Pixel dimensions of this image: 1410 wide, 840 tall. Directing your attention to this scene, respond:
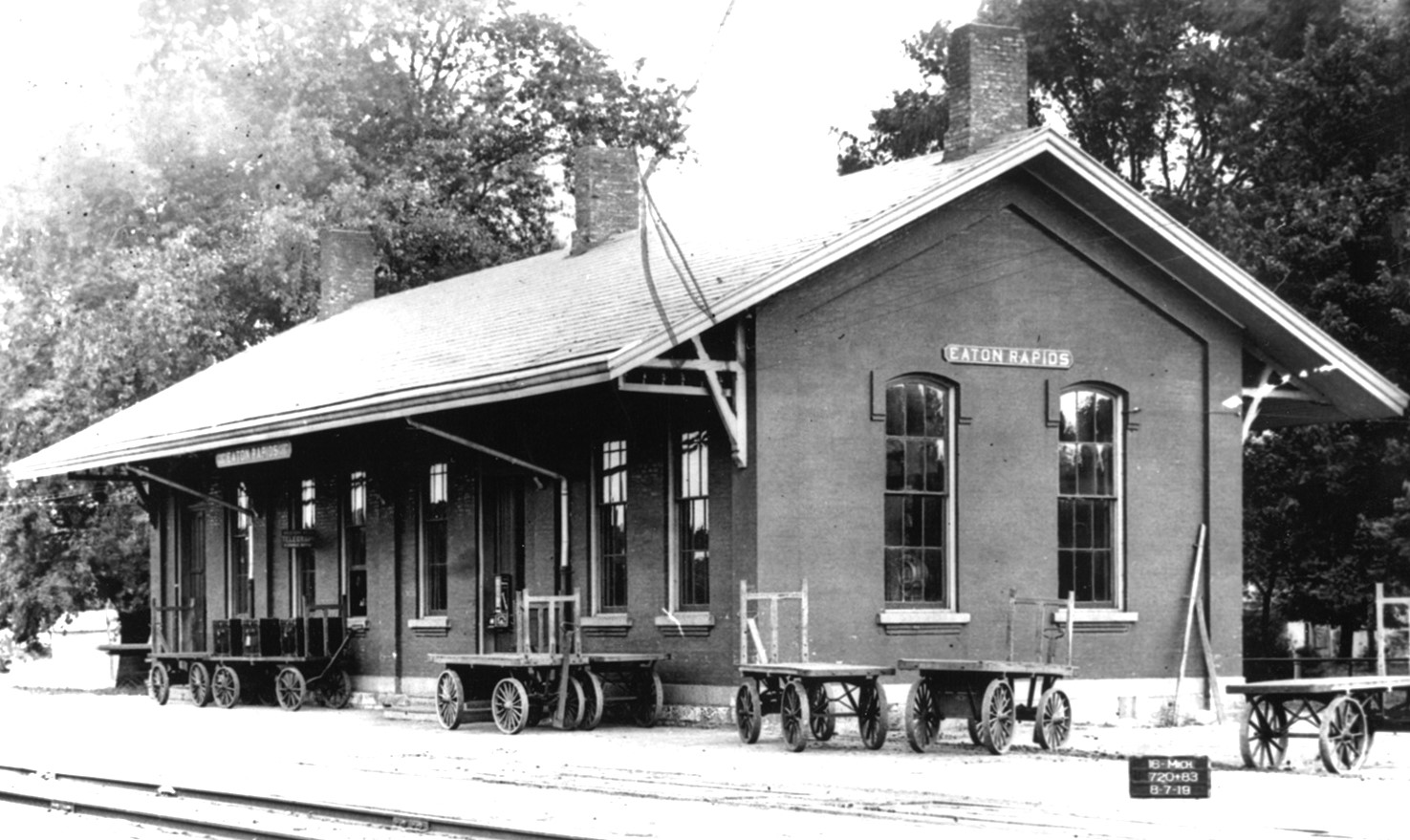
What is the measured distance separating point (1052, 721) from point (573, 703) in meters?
5.15

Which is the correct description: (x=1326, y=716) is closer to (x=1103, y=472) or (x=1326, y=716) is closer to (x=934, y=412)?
(x=934, y=412)

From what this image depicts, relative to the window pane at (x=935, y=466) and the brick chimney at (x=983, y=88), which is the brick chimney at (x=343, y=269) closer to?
the brick chimney at (x=983, y=88)

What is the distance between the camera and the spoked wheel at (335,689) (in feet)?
86.2

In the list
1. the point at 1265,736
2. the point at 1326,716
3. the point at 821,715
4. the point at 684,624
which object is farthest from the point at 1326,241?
the point at 1326,716

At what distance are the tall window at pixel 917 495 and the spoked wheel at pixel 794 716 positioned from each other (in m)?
3.20

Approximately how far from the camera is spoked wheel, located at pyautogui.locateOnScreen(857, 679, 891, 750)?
16.9 metres

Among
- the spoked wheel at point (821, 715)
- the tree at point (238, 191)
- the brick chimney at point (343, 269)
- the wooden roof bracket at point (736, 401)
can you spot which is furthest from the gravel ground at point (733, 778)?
the tree at point (238, 191)

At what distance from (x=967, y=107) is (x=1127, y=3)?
679 inches

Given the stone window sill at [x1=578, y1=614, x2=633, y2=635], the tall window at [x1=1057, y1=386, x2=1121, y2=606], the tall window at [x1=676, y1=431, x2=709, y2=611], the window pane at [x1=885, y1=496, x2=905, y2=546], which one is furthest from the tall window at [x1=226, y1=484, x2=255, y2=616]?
the tall window at [x1=1057, y1=386, x2=1121, y2=606]

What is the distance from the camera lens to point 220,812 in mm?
13203

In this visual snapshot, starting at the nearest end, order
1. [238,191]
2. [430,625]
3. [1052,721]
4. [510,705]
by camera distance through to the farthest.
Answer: [1052,721] → [510,705] → [430,625] → [238,191]

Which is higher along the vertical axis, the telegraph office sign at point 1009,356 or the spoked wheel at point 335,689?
the telegraph office sign at point 1009,356

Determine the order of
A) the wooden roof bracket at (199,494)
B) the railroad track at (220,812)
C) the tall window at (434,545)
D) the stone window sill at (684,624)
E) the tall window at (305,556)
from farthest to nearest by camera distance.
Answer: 1. the wooden roof bracket at (199,494)
2. the tall window at (305,556)
3. the tall window at (434,545)
4. the stone window sill at (684,624)
5. the railroad track at (220,812)

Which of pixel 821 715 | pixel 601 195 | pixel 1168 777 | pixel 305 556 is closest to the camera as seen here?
pixel 1168 777
